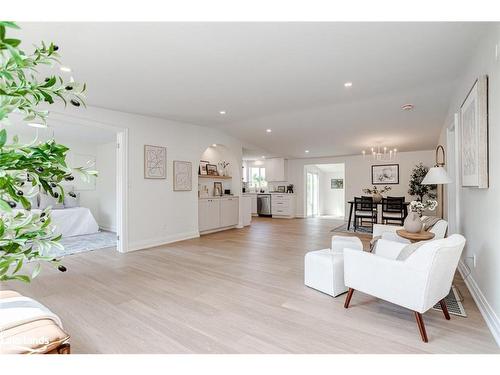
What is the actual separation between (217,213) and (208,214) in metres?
0.31

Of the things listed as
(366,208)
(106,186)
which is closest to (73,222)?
(106,186)

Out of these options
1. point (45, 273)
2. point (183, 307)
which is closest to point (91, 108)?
point (45, 273)

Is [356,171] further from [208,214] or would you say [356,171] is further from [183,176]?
[183,176]

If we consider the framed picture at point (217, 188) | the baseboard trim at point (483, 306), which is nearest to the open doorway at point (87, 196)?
the framed picture at point (217, 188)

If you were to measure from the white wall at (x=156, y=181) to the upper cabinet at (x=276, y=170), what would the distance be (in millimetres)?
4005

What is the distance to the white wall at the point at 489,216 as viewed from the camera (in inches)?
75.4

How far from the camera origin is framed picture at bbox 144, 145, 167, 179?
4730 millimetres

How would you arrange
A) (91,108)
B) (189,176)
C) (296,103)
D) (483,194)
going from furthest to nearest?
(189,176) < (296,103) < (91,108) < (483,194)

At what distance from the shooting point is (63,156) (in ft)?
2.52

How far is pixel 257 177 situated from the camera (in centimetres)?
1040

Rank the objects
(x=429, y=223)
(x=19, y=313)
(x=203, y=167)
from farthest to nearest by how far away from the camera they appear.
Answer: (x=203, y=167) < (x=429, y=223) < (x=19, y=313)

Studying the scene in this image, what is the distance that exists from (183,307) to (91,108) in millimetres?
3376

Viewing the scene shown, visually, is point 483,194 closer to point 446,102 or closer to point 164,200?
point 446,102

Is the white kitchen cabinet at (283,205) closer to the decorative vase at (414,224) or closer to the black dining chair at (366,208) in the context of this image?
the black dining chair at (366,208)
